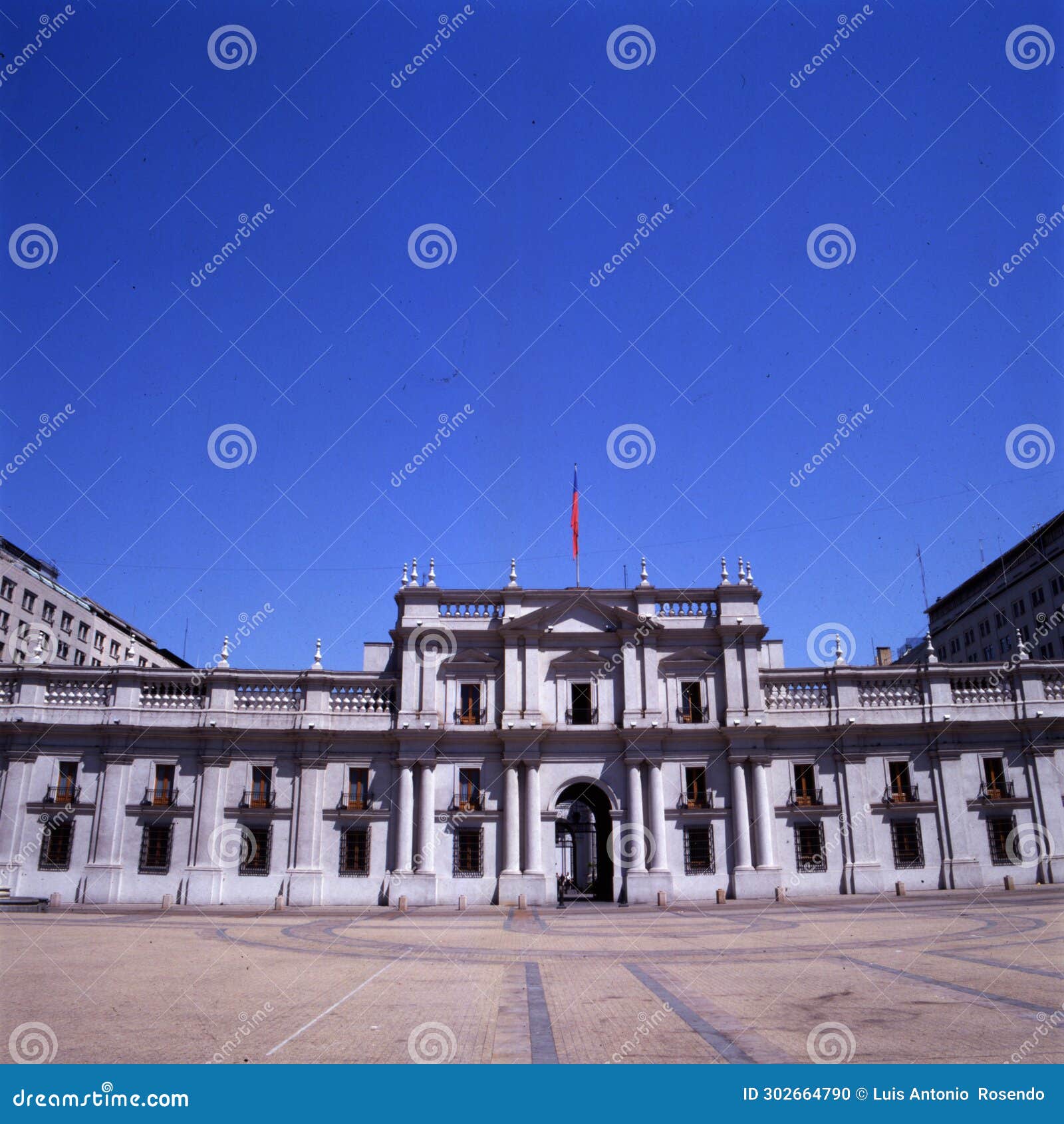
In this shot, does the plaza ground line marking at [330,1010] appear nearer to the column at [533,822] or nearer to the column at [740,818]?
the column at [533,822]

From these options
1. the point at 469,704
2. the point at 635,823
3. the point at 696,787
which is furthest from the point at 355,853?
the point at 696,787

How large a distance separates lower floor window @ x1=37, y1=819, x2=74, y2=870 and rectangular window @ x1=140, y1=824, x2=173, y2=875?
3005 millimetres

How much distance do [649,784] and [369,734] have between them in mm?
12905

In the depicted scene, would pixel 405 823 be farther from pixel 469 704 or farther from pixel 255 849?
pixel 255 849

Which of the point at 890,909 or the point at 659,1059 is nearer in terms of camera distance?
the point at 659,1059

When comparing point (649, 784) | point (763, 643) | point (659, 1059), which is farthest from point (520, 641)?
point (659, 1059)

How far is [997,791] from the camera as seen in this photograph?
1645 inches

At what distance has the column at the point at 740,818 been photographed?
40.3 meters

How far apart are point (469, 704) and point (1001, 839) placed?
Result: 81.3ft

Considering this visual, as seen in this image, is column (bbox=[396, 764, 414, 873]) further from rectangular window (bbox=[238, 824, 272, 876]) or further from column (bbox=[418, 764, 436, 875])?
rectangular window (bbox=[238, 824, 272, 876])

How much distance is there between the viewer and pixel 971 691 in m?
43.0

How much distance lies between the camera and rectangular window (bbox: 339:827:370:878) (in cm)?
4022

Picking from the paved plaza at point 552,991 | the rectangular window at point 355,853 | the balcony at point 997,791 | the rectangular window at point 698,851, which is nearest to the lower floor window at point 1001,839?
the balcony at point 997,791
